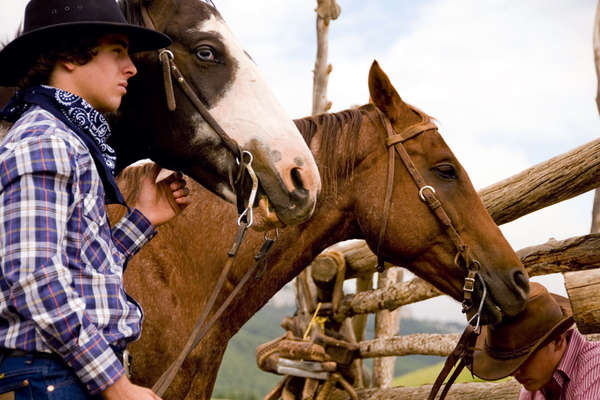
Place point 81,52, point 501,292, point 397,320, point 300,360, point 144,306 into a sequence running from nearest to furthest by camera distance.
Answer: point 81,52 < point 144,306 < point 501,292 < point 300,360 < point 397,320

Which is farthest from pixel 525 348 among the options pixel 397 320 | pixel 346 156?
pixel 397 320

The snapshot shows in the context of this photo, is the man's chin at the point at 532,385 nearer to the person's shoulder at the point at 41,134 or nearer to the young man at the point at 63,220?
the young man at the point at 63,220

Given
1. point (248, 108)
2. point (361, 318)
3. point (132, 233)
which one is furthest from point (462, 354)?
point (361, 318)

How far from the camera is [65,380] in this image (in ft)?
4.21

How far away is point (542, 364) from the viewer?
2.53m

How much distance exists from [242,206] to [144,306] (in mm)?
784

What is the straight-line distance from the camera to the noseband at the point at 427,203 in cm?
272

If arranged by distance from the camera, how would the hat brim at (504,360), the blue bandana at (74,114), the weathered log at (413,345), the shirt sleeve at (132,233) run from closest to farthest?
the blue bandana at (74,114)
the shirt sleeve at (132,233)
the hat brim at (504,360)
the weathered log at (413,345)

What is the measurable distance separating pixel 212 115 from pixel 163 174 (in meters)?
0.36

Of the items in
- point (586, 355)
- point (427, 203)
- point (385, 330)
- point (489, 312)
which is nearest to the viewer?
point (586, 355)

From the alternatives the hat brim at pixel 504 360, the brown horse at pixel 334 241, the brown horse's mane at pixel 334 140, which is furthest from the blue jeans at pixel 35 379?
the hat brim at pixel 504 360

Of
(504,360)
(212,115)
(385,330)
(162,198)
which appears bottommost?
(385,330)

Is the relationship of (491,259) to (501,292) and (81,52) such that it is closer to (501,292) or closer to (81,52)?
(501,292)

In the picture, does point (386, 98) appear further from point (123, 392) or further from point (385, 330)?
point (385, 330)
